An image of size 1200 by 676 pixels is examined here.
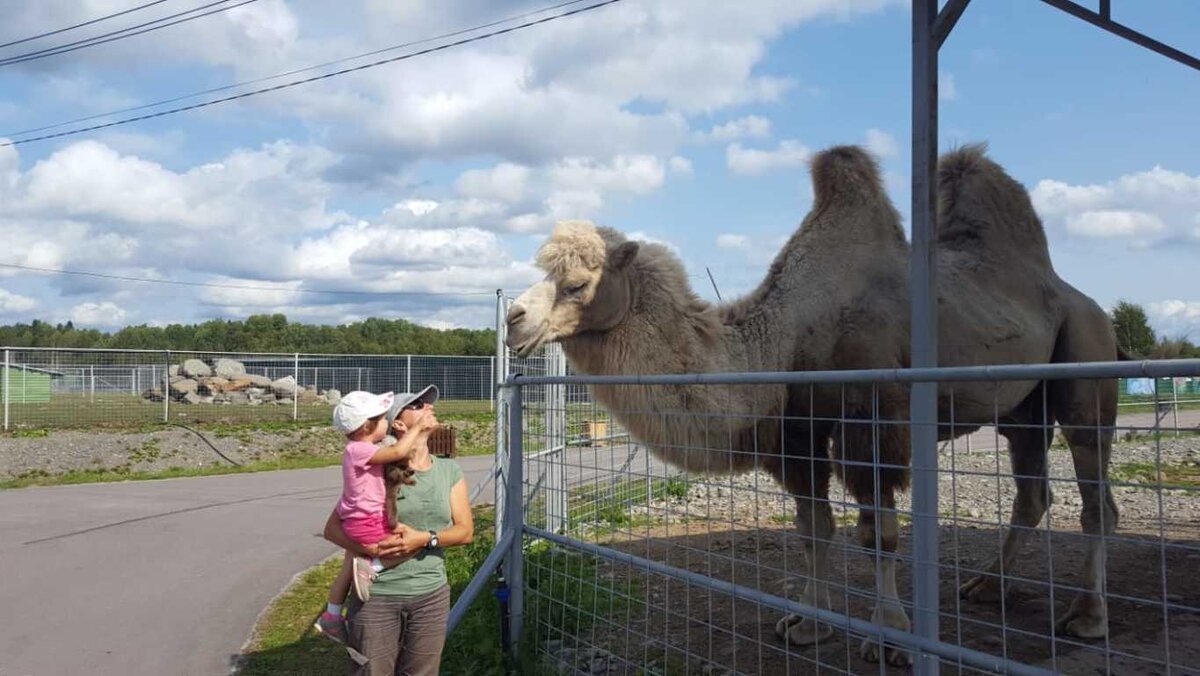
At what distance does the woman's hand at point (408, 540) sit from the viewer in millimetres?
4141

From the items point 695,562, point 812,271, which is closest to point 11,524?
point 695,562

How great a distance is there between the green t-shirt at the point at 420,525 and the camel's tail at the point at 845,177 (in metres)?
3.53

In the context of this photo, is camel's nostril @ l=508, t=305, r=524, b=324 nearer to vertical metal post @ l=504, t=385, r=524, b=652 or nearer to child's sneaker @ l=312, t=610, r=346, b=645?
vertical metal post @ l=504, t=385, r=524, b=652

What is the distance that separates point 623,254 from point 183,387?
22.1m

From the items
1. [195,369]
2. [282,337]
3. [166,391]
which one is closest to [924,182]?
[166,391]

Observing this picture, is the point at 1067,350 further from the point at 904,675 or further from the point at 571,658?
the point at 571,658

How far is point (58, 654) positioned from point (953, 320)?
6.39 meters

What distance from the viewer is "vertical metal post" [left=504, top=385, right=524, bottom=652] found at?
17.6 ft

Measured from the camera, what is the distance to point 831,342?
5.91 meters

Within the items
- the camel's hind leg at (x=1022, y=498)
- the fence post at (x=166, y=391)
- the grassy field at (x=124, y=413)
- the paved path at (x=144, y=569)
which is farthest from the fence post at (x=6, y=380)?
the camel's hind leg at (x=1022, y=498)

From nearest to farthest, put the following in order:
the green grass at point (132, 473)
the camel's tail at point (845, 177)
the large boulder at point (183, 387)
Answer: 1. the camel's tail at point (845, 177)
2. the green grass at point (132, 473)
3. the large boulder at point (183, 387)

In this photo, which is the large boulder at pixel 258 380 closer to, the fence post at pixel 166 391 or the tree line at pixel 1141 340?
the fence post at pixel 166 391

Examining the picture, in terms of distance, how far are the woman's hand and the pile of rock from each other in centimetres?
2170

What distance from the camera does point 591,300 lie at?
19.4ft
